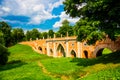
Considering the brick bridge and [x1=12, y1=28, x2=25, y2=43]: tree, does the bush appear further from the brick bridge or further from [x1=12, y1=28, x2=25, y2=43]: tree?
[x1=12, y1=28, x2=25, y2=43]: tree

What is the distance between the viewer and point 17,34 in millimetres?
118625

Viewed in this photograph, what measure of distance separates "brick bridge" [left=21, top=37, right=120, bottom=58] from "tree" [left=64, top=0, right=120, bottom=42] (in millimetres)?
12897

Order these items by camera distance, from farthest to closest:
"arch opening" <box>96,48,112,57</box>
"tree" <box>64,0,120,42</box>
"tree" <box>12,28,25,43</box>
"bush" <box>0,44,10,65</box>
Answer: "tree" <box>12,28,25,43</box> → "arch opening" <box>96,48,112,57</box> → "bush" <box>0,44,10,65</box> → "tree" <box>64,0,120,42</box>

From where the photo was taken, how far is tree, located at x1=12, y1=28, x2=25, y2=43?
11697cm

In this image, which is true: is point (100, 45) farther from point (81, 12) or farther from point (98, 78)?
point (98, 78)

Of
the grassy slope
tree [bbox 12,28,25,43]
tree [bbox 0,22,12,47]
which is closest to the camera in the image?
the grassy slope

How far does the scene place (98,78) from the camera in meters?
21.7

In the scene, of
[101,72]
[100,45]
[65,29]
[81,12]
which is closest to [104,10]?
[81,12]

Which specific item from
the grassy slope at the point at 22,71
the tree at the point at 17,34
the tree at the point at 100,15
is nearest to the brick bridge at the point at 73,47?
the grassy slope at the point at 22,71

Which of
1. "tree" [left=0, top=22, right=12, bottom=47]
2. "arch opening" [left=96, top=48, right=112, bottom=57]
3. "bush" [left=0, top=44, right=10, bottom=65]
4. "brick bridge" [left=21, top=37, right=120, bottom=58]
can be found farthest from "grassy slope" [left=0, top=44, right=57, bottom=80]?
"tree" [left=0, top=22, right=12, bottom=47]

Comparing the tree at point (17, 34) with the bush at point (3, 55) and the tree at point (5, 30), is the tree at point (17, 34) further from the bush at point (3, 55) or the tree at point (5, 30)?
the bush at point (3, 55)

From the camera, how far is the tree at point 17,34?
116969mm

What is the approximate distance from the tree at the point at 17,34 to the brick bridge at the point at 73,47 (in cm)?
2672

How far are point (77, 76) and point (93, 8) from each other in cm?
833
